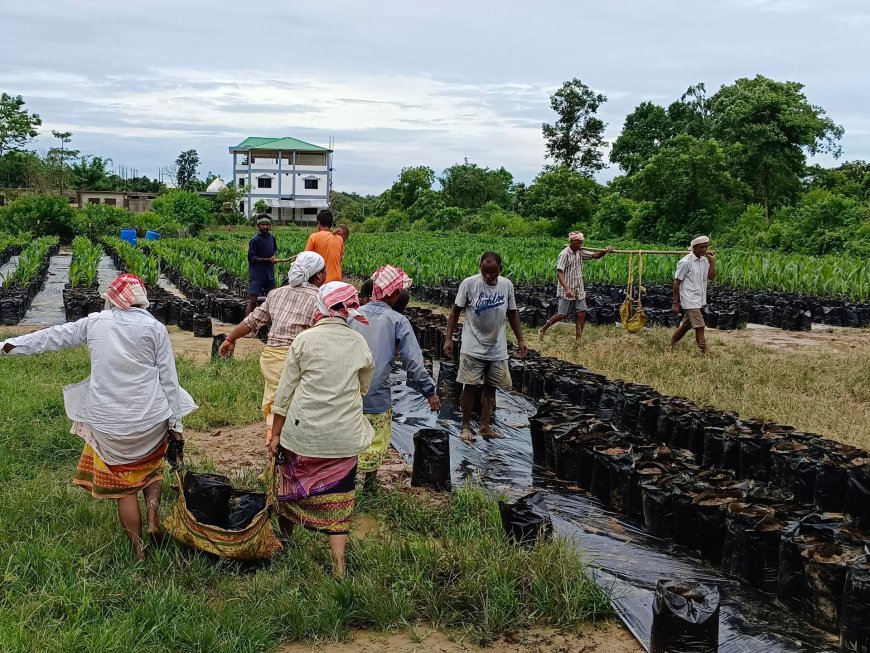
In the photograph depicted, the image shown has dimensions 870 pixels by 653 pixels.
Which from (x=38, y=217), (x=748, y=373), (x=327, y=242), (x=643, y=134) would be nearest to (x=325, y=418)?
(x=327, y=242)

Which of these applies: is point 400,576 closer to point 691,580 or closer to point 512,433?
point 691,580

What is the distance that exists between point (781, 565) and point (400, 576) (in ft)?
5.96

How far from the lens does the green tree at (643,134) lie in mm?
44406

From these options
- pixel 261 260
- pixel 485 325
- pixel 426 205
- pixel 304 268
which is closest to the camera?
pixel 304 268

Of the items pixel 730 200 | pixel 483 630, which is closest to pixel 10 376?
pixel 483 630

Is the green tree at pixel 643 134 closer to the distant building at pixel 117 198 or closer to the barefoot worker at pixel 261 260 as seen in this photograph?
the distant building at pixel 117 198

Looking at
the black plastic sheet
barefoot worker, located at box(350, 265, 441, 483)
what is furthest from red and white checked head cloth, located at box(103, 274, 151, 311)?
the black plastic sheet

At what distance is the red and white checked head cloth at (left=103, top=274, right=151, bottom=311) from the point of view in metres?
3.86

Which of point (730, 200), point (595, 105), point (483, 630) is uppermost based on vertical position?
point (595, 105)

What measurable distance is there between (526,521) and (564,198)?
37497mm

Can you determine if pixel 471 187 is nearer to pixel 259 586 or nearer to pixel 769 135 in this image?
pixel 769 135

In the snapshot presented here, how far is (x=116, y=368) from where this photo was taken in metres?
3.86

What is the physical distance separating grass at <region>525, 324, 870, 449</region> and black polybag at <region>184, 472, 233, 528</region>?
468 cm

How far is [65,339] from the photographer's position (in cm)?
385
